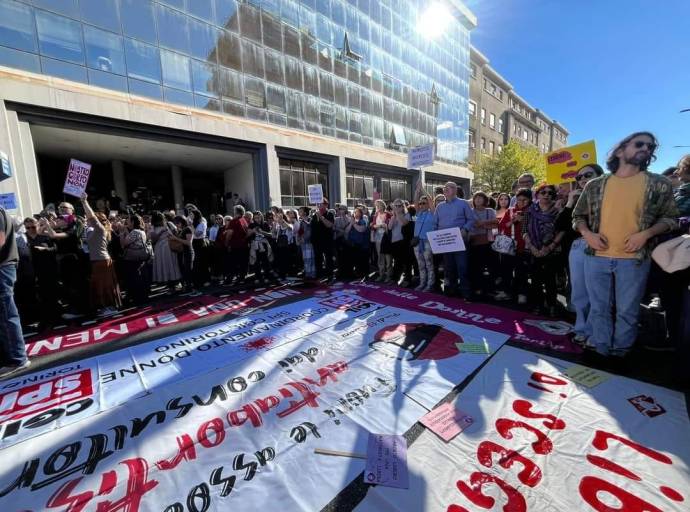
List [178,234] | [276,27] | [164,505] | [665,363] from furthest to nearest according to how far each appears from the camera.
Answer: [276,27]
[178,234]
[665,363]
[164,505]

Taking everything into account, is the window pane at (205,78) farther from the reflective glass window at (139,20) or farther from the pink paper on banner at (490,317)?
the pink paper on banner at (490,317)

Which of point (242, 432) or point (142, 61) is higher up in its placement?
point (142, 61)

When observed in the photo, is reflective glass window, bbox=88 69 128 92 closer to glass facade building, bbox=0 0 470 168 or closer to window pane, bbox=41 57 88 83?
glass facade building, bbox=0 0 470 168


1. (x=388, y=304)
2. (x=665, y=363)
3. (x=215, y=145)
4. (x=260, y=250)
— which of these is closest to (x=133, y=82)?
(x=215, y=145)

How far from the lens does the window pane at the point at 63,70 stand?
8.95 m

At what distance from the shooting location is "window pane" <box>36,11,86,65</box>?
8.88 metres

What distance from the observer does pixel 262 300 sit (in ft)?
18.5

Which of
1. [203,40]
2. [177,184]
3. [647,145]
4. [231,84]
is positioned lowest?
[647,145]

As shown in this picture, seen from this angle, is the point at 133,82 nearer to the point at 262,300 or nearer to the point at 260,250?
the point at 260,250

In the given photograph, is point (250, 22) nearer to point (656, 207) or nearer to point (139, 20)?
point (139, 20)

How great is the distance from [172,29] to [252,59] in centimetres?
316

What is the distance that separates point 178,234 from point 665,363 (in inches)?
300

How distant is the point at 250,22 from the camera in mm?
13344

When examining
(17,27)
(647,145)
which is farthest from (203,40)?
(647,145)
